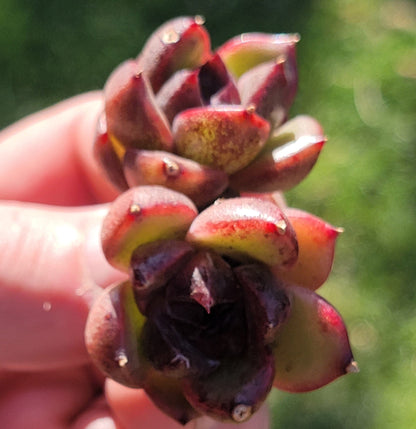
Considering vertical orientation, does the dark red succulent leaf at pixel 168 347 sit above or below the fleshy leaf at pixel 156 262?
below

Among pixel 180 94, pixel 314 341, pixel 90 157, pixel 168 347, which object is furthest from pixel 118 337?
pixel 90 157

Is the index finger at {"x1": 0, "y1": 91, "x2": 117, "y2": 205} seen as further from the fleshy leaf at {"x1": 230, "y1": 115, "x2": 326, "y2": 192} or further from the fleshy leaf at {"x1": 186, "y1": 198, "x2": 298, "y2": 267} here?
the fleshy leaf at {"x1": 186, "y1": 198, "x2": 298, "y2": 267}

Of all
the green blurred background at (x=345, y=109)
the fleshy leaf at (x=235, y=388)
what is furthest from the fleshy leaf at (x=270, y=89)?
the green blurred background at (x=345, y=109)

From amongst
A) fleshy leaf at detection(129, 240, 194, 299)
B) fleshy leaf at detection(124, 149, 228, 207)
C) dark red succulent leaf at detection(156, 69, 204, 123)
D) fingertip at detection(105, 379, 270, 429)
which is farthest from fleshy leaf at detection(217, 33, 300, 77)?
fingertip at detection(105, 379, 270, 429)

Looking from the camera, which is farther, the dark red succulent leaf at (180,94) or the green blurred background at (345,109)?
the green blurred background at (345,109)

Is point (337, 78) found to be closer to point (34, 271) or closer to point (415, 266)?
point (415, 266)

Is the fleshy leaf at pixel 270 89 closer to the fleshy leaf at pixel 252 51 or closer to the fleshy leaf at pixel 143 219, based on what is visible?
the fleshy leaf at pixel 252 51

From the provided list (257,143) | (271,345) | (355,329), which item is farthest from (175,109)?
(355,329)
